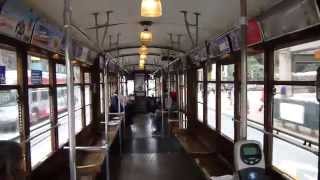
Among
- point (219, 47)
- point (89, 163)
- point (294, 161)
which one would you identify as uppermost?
point (219, 47)

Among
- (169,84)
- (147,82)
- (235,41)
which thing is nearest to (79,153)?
(235,41)

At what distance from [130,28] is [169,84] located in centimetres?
721

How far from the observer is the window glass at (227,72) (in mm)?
5400

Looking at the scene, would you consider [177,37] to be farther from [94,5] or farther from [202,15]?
[94,5]

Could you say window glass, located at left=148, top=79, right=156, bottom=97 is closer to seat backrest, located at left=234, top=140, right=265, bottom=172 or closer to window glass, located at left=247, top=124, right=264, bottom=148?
window glass, located at left=247, top=124, right=264, bottom=148

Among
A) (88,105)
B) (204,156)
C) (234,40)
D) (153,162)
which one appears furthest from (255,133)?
(88,105)

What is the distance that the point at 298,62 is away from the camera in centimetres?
329

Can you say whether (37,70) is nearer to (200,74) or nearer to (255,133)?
(255,133)

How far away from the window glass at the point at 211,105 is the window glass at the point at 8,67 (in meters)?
4.06

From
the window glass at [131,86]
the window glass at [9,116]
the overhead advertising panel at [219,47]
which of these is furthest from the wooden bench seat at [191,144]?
the window glass at [131,86]

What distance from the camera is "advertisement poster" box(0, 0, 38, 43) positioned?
2656 mm

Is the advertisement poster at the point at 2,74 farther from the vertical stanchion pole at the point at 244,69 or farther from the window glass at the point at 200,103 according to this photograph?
the window glass at the point at 200,103

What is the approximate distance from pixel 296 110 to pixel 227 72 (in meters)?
2.40

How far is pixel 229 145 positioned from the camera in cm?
551
